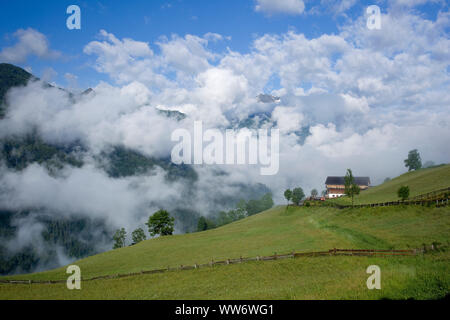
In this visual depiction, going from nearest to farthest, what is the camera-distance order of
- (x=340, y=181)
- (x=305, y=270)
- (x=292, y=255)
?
(x=305, y=270) < (x=292, y=255) < (x=340, y=181)

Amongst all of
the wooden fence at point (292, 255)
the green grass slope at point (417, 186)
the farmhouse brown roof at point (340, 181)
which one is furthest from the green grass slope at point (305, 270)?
the farmhouse brown roof at point (340, 181)

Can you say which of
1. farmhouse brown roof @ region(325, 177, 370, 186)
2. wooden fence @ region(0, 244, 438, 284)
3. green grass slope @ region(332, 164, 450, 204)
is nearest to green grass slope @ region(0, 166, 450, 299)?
wooden fence @ region(0, 244, 438, 284)

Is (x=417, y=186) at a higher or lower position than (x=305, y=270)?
higher

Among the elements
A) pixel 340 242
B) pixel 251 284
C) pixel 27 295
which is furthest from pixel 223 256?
pixel 27 295

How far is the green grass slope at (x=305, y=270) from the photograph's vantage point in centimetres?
2072

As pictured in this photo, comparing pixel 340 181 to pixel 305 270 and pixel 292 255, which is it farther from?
pixel 305 270

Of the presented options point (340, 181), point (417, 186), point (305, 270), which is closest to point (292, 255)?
point (305, 270)

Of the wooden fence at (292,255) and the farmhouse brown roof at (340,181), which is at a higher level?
the farmhouse brown roof at (340,181)

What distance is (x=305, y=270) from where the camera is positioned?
98.0ft

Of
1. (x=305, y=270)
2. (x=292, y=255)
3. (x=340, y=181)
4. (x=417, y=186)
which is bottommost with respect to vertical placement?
(x=305, y=270)

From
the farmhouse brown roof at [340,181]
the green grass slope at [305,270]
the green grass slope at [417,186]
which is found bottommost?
the green grass slope at [305,270]

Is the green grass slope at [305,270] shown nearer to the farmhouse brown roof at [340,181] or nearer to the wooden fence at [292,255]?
the wooden fence at [292,255]

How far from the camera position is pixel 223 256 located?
42.8 metres

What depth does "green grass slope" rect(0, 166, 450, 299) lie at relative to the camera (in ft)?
68.0
